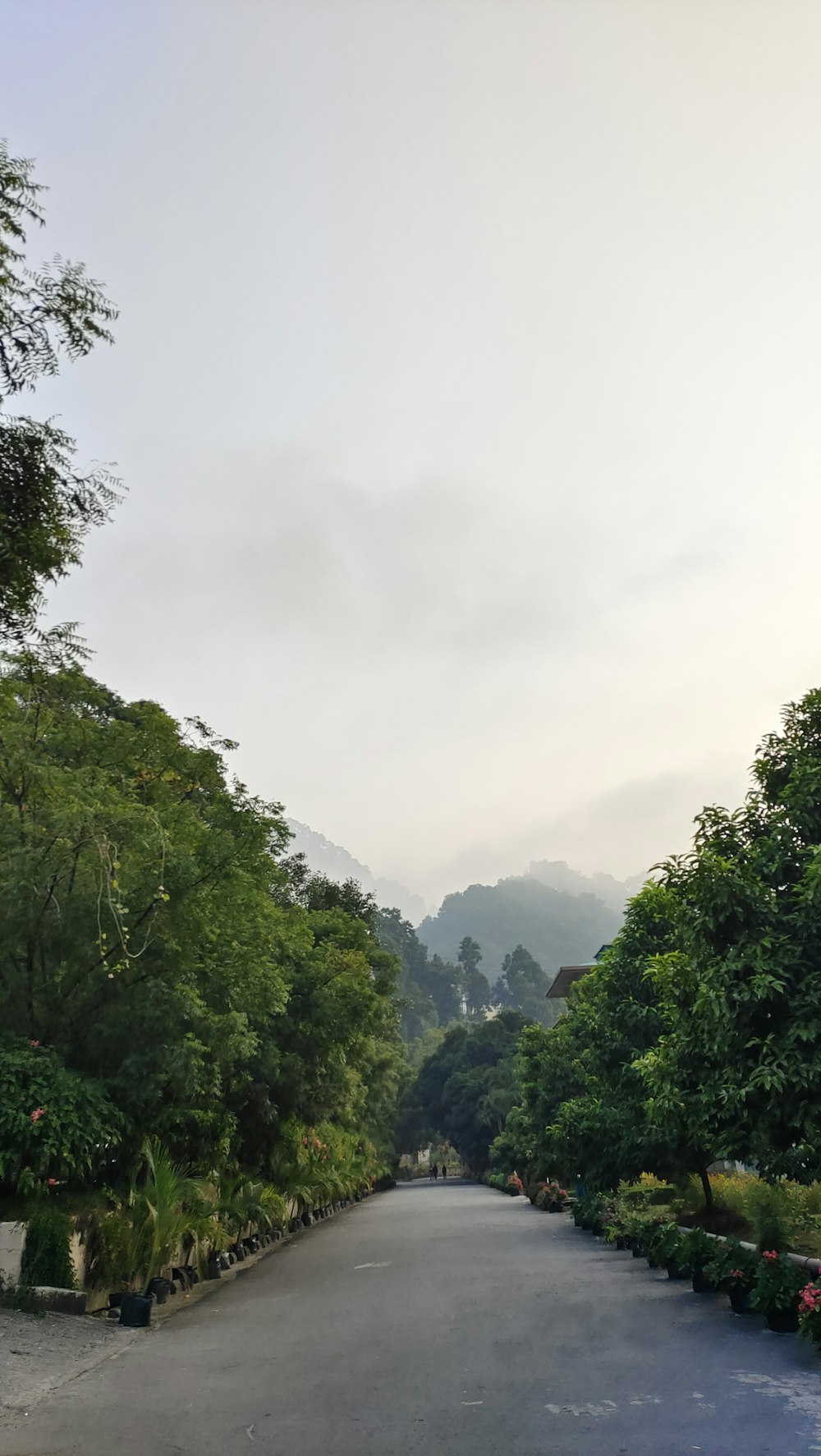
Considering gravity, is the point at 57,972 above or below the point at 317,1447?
above

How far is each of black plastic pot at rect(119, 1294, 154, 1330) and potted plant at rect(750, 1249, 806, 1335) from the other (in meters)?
7.14

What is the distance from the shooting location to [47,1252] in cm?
1251

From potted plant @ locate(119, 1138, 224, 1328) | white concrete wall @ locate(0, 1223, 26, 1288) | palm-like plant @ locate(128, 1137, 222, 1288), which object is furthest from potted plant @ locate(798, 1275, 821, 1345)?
palm-like plant @ locate(128, 1137, 222, 1288)


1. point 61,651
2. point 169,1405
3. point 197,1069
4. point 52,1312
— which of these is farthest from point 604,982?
point 61,651

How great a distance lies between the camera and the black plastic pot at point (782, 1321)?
10.3m

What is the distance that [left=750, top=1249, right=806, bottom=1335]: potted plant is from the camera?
10328mm

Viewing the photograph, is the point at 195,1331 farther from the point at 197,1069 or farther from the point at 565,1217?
the point at 565,1217

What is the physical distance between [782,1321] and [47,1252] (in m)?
8.38

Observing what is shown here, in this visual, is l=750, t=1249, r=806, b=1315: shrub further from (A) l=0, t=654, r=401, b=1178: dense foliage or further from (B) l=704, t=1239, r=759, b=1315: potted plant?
(A) l=0, t=654, r=401, b=1178: dense foliage

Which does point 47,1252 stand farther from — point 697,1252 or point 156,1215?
point 697,1252

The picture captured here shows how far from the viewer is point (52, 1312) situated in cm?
1202

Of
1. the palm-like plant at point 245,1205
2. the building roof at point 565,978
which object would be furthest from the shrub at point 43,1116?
the building roof at point 565,978

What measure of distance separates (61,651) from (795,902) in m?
6.49

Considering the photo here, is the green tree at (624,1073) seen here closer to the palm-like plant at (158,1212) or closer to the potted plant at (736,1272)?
the potted plant at (736,1272)
